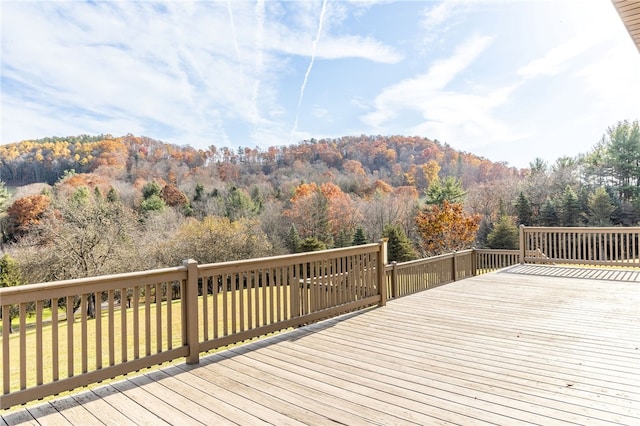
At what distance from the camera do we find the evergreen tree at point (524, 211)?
26031mm

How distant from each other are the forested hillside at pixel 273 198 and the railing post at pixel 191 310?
17213mm

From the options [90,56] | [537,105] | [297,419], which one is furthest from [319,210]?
[297,419]

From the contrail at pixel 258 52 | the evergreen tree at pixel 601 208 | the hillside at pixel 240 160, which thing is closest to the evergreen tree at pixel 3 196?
the hillside at pixel 240 160

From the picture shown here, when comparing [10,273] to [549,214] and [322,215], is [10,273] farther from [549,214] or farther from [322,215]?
[549,214]

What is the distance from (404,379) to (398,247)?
19.8 m

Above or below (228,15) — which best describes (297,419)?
below

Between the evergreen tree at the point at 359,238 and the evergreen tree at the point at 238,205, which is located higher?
the evergreen tree at the point at 238,205

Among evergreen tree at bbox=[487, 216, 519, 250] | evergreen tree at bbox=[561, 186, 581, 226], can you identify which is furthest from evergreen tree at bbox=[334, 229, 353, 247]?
evergreen tree at bbox=[561, 186, 581, 226]

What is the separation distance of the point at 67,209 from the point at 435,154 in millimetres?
32374

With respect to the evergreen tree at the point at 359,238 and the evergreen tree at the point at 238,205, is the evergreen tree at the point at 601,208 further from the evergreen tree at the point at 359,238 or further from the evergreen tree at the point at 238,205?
the evergreen tree at the point at 238,205

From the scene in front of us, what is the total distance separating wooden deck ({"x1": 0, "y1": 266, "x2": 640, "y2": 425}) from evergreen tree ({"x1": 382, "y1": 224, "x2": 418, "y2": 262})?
17191 mm

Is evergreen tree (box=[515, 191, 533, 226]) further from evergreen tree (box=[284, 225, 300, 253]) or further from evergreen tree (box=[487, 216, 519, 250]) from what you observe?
evergreen tree (box=[284, 225, 300, 253])

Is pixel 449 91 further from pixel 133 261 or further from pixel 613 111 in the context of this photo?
pixel 133 261

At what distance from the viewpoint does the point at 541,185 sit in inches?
1082
